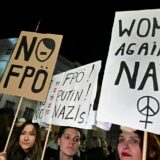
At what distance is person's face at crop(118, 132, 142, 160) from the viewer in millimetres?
2398

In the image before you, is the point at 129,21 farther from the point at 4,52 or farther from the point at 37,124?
the point at 4,52

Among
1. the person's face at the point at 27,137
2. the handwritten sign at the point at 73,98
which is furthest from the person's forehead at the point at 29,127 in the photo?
the handwritten sign at the point at 73,98

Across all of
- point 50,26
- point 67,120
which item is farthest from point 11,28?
point 67,120

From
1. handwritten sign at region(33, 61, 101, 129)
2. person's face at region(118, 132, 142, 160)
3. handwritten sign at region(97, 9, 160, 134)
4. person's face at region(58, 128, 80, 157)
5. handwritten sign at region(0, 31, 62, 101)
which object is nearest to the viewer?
handwritten sign at region(97, 9, 160, 134)

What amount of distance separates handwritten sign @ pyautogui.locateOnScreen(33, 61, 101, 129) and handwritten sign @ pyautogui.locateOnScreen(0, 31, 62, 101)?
25 centimetres

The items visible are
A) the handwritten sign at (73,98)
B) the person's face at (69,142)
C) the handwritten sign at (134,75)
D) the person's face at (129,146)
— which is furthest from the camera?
the person's face at (69,142)

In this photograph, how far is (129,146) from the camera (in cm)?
246

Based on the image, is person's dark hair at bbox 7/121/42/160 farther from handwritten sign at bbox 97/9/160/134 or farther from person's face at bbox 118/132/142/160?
handwritten sign at bbox 97/9/160/134

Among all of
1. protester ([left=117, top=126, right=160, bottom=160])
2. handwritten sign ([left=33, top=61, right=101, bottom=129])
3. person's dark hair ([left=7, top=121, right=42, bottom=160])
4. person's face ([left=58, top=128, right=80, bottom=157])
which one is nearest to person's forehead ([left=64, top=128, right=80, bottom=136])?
person's face ([left=58, top=128, right=80, bottom=157])

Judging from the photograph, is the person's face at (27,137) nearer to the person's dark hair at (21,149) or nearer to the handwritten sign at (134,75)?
the person's dark hair at (21,149)

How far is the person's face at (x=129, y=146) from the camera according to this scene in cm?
240

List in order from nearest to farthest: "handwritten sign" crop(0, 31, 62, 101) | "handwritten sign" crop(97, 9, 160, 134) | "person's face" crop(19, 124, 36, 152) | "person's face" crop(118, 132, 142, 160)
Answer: "handwritten sign" crop(97, 9, 160, 134) → "person's face" crop(118, 132, 142, 160) → "handwritten sign" crop(0, 31, 62, 101) → "person's face" crop(19, 124, 36, 152)

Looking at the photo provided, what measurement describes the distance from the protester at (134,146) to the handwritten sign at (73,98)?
0.28 m

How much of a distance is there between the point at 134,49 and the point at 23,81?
4.20 ft
